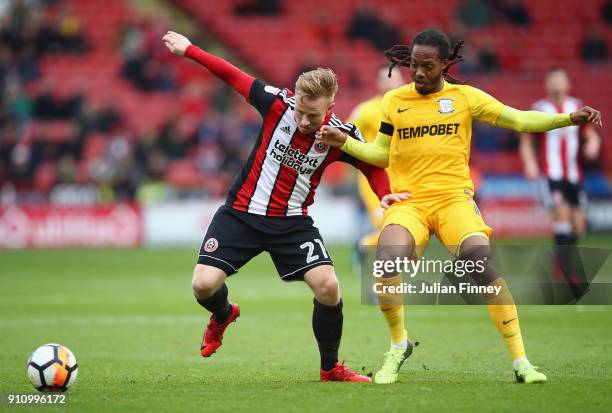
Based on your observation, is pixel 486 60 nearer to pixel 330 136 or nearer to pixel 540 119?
pixel 540 119

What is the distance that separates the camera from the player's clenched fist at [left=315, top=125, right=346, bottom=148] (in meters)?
6.76

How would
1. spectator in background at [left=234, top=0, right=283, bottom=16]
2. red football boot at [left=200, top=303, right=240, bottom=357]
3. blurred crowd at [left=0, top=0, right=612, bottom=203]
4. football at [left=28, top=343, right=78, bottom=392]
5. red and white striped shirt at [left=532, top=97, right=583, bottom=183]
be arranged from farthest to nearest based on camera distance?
spectator in background at [left=234, top=0, right=283, bottom=16], blurred crowd at [left=0, top=0, right=612, bottom=203], red and white striped shirt at [left=532, top=97, right=583, bottom=183], red football boot at [left=200, top=303, right=240, bottom=357], football at [left=28, top=343, right=78, bottom=392]

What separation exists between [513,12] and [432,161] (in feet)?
75.4

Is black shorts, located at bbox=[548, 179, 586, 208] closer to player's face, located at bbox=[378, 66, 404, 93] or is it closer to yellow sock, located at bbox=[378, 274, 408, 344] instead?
player's face, located at bbox=[378, 66, 404, 93]

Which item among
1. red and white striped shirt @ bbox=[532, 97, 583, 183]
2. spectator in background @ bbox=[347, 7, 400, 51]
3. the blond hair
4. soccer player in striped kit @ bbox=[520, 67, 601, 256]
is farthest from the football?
spectator in background @ bbox=[347, 7, 400, 51]

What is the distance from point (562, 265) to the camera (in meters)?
13.0

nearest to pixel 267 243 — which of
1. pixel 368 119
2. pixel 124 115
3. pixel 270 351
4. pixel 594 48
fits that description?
pixel 270 351

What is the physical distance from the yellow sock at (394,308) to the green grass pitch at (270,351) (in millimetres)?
311

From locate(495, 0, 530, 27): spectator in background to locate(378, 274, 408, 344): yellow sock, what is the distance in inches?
912

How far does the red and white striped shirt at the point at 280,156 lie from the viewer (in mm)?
7082

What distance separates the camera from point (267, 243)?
7.16m

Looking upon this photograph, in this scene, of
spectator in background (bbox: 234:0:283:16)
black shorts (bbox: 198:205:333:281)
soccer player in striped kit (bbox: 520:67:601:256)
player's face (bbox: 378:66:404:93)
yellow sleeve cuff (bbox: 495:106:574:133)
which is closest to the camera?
yellow sleeve cuff (bbox: 495:106:574:133)

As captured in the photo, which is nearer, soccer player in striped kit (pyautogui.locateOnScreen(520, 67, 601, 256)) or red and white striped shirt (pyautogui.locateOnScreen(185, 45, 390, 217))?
red and white striped shirt (pyautogui.locateOnScreen(185, 45, 390, 217))

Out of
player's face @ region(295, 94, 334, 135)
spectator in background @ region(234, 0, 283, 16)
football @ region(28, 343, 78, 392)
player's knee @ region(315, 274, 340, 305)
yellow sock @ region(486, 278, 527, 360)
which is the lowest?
football @ region(28, 343, 78, 392)
